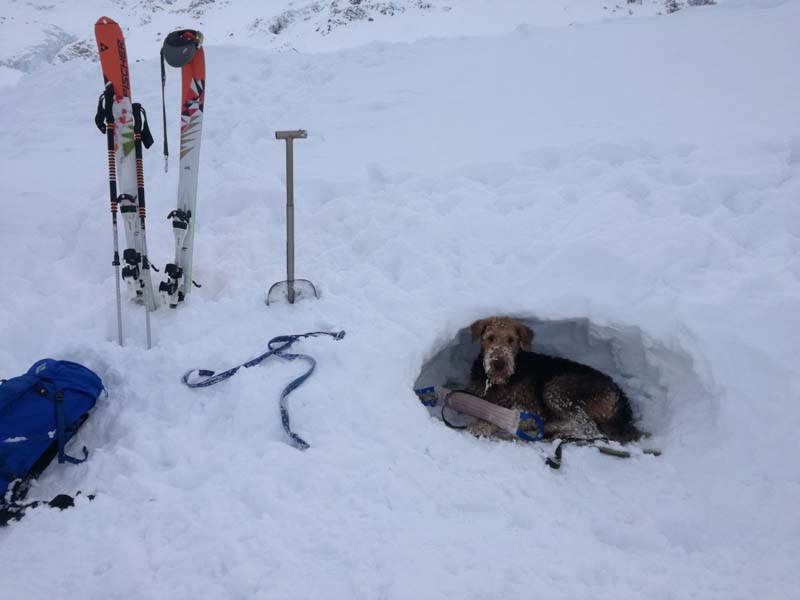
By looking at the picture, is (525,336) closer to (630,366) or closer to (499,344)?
(499,344)

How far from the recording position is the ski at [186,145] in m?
4.41

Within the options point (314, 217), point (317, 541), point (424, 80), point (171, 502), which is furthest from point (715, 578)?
point (424, 80)

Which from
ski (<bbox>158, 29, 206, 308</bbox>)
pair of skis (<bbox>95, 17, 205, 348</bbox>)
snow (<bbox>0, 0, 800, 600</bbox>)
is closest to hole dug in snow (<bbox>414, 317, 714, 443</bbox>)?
snow (<bbox>0, 0, 800, 600</bbox>)

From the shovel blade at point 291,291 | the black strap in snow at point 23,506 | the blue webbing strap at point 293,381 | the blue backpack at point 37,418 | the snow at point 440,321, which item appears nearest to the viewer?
the snow at point 440,321

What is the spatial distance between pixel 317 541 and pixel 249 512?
44 centimetres

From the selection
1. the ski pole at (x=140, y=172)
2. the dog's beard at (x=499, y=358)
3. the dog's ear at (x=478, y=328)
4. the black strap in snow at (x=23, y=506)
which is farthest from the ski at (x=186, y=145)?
the dog's beard at (x=499, y=358)

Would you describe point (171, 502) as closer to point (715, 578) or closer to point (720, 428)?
point (715, 578)

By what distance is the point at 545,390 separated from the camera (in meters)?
4.85

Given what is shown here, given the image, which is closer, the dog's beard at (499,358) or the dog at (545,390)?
the dog at (545,390)

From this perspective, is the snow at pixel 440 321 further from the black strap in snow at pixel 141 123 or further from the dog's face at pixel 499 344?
the black strap in snow at pixel 141 123

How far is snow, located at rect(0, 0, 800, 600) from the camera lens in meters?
2.63

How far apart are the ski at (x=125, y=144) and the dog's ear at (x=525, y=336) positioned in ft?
11.1

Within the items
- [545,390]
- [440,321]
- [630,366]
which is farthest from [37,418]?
[630,366]

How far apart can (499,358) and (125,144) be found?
3.89 meters
